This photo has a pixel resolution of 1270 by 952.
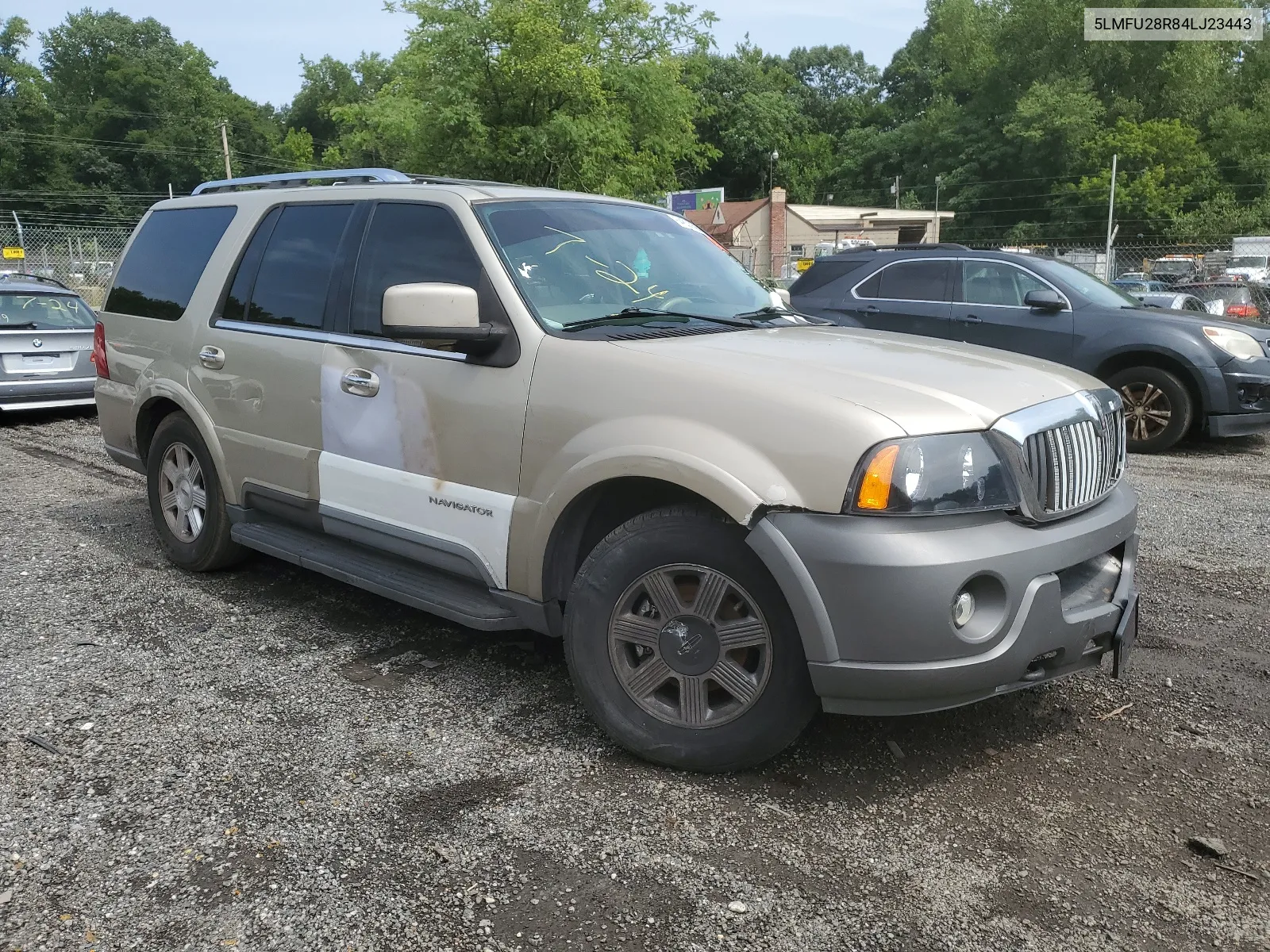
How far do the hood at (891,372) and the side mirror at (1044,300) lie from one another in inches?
237

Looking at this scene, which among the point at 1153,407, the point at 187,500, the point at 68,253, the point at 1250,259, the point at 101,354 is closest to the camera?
the point at 187,500

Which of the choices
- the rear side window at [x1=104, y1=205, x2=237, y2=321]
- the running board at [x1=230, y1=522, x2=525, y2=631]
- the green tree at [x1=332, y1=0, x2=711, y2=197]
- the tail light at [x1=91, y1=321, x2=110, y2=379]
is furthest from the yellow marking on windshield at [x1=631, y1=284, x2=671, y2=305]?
the green tree at [x1=332, y1=0, x2=711, y2=197]

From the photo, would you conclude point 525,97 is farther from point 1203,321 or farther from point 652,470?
point 652,470

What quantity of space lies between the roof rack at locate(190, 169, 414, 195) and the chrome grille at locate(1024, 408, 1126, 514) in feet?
8.72

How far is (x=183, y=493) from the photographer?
17.0 feet

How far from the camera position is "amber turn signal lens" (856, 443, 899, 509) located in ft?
8.84

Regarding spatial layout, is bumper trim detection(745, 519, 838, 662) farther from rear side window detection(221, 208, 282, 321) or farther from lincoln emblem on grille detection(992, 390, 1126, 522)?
rear side window detection(221, 208, 282, 321)

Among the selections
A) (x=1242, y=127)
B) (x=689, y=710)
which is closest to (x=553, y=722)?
(x=689, y=710)

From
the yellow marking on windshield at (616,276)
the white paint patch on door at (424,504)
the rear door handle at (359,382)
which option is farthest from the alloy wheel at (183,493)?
the yellow marking on windshield at (616,276)

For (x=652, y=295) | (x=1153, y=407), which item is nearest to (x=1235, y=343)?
(x=1153, y=407)

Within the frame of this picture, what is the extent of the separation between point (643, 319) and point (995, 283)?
23.0 feet

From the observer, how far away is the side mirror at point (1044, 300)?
921cm

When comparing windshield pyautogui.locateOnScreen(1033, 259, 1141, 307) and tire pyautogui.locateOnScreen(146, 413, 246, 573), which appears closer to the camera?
tire pyautogui.locateOnScreen(146, 413, 246, 573)

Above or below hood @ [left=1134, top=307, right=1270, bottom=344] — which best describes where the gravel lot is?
below
